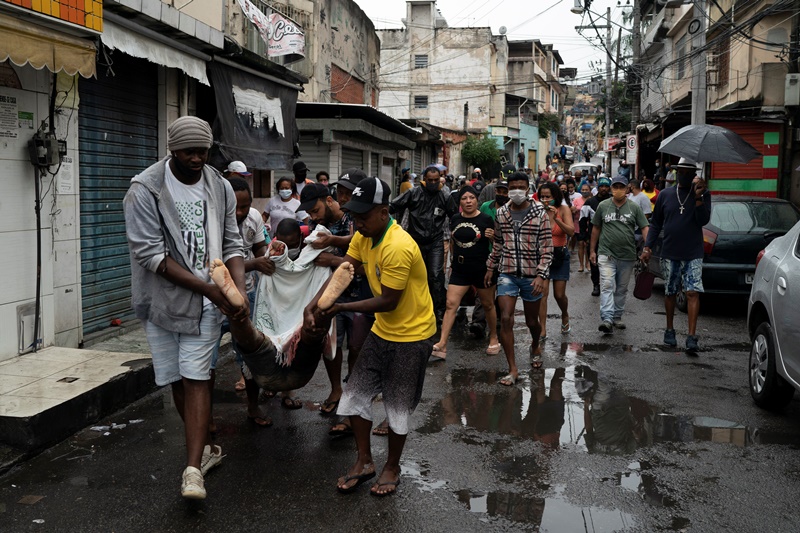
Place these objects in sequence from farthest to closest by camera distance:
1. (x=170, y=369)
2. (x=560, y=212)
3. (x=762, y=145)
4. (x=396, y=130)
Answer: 1. (x=396, y=130)
2. (x=762, y=145)
3. (x=560, y=212)
4. (x=170, y=369)

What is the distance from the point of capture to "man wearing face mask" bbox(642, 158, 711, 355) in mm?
8102

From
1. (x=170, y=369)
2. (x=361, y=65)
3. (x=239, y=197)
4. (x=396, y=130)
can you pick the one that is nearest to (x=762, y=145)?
(x=396, y=130)

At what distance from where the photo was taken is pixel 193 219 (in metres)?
4.21

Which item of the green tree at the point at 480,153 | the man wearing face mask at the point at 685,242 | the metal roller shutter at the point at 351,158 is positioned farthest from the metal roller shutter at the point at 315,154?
the green tree at the point at 480,153

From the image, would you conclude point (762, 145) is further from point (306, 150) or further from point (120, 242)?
point (120, 242)

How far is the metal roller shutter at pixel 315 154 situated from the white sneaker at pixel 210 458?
45.2ft

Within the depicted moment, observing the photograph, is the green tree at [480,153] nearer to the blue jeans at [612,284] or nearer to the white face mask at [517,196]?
the blue jeans at [612,284]

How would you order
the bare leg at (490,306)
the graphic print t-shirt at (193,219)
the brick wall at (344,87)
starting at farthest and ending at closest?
the brick wall at (344,87) < the bare leg at (490,306) < the graphic print t-shirt at (193,219)

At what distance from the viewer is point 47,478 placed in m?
4.58

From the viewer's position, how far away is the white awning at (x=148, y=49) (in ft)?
23.6

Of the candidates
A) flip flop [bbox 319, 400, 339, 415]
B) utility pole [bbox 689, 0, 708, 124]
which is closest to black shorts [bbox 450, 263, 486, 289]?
flip flop [bbox 319, 400, 339, 415]

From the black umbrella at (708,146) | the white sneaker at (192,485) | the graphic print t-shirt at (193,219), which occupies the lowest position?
the white sneaker at (192,485)

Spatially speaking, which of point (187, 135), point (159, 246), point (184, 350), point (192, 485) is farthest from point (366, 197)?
point (192, 485)

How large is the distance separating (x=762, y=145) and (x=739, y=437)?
14.0m
